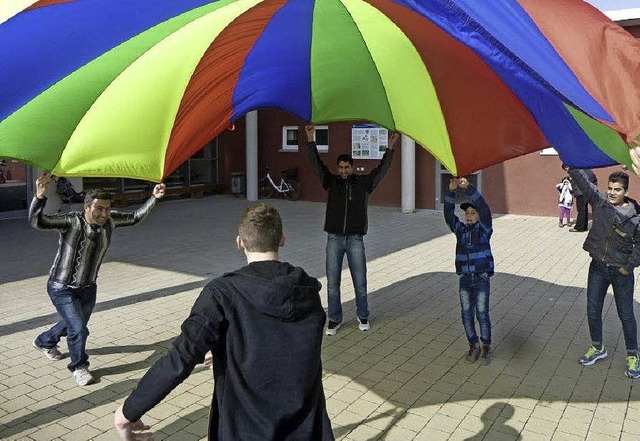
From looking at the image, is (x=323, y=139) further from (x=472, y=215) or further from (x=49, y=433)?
(x=49, y=433)

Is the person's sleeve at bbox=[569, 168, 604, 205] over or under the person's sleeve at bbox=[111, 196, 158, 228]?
over

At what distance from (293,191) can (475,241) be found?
1492 cm

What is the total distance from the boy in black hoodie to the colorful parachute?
1.75 meters

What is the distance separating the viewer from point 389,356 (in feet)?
19.9

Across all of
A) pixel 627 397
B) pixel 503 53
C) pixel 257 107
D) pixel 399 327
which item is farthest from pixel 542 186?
pixel 503 53

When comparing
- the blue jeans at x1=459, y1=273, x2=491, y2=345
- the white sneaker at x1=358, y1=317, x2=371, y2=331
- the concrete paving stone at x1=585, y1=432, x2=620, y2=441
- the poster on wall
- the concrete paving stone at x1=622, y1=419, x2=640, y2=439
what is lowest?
the concrete paving stone at x1=585, y1=432, x2=620, y2=441

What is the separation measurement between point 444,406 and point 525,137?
2.29 metres

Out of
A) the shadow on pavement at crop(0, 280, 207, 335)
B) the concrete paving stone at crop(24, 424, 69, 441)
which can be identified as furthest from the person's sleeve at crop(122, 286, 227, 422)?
the shadow on pavement at crop(0, 280, 207, 335)

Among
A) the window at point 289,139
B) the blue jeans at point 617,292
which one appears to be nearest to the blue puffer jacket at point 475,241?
the blue jeans at point 617,292

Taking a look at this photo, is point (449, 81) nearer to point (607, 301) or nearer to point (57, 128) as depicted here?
point (57, 128)

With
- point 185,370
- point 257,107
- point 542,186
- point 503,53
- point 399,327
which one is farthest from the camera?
point 542,186

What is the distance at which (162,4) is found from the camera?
149 inches

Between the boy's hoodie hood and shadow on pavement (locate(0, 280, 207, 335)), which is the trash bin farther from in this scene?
the boy's hoodie hood

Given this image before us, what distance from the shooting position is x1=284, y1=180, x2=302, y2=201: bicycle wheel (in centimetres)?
2034
